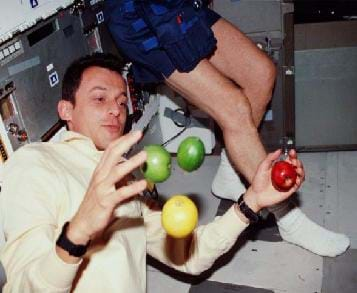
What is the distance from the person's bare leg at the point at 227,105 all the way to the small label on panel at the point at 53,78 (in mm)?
508

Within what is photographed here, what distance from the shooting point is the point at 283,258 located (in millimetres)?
2350

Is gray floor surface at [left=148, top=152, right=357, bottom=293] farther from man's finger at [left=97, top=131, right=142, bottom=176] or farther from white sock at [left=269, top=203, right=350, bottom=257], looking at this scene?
man's finger at [left=97, top=131, right=142, bottom=176]

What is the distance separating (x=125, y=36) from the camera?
2191 mm

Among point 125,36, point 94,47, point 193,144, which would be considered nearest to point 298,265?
point 193,144

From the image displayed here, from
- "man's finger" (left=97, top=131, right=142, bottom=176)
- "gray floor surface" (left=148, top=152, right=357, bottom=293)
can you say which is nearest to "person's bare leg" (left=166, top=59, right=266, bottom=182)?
"gray floor surface" (left=148, top=152, right=357, bottom=293)

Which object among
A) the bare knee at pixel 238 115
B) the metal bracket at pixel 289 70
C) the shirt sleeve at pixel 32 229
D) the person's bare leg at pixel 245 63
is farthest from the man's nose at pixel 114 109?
the metal bracket at pixel 289 70

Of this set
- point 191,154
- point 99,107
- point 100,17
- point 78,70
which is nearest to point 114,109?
point 99,107

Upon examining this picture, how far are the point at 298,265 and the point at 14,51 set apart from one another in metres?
1.61

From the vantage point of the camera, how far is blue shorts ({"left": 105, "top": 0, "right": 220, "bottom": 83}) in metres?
2.07

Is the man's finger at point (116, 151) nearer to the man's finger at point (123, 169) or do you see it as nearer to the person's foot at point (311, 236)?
the man's finger at point (123, 169)

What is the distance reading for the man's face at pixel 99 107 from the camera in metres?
1.71

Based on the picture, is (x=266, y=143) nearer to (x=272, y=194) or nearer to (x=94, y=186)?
(x=272, y=194)

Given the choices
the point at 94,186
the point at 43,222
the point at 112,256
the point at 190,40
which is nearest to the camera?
the point at 94,186

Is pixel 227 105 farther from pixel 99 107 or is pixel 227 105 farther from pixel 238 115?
pixel 99 107
